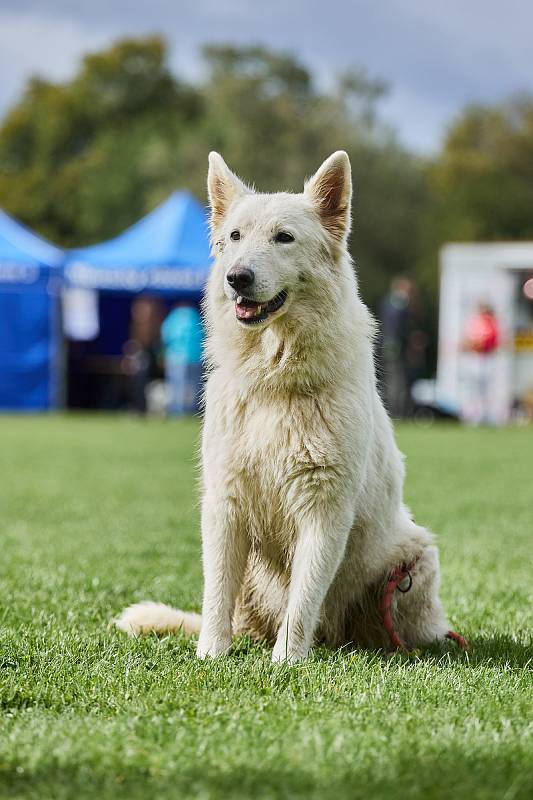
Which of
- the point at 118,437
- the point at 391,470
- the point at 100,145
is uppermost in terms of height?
the point at 100,145

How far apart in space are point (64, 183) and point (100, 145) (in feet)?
8.77

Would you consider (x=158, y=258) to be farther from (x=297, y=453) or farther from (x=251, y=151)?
(x=251, y=151)

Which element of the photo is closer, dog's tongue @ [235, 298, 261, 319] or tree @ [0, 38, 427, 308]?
dog's tongue @ [235, 298, 261, 319]

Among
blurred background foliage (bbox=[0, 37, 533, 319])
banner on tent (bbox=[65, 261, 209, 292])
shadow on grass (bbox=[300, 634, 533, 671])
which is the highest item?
blurred background foliage (bbox=[0, 37, 533, 319])

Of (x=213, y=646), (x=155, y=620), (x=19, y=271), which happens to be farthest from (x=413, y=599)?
(x=19, y=271)

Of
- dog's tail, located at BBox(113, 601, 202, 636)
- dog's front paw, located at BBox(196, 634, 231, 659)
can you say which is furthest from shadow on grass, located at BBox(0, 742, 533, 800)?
dog's tail, located at BBox(113, 601, 202, 636)

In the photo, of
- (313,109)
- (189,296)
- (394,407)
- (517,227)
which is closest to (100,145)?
(313,109)

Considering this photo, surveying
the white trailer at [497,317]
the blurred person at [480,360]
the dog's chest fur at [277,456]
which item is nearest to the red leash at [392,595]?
the dog's chest fur at [277,456]

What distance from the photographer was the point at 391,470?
4230 mm

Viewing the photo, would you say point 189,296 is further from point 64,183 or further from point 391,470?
point 64,183

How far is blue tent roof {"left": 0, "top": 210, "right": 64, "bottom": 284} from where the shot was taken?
74.3 ft

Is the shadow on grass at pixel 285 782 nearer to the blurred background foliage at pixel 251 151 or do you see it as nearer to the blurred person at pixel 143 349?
the blurred person at pixel 143 349

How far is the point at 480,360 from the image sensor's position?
2409 cm

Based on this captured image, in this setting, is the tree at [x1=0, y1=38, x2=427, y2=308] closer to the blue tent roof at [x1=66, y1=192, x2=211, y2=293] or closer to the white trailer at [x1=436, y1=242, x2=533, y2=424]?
the white trailer at [x1=436, y1=242, x2=533, y2=424]
